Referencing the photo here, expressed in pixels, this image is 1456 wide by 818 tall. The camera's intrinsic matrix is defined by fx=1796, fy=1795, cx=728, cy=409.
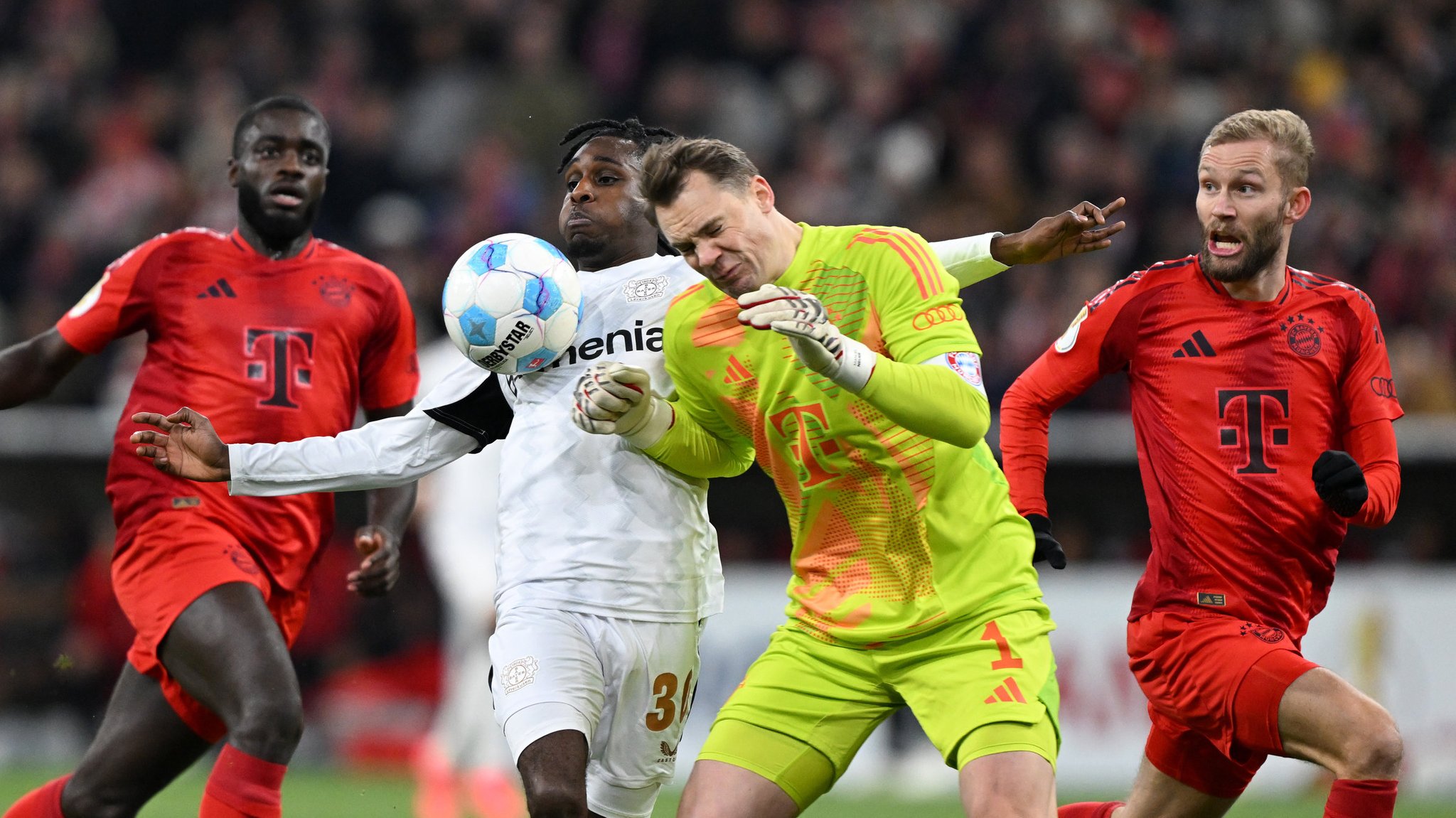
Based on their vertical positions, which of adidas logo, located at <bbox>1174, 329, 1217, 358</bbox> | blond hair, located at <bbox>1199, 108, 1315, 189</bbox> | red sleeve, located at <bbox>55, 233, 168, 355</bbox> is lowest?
red sleeve, located at <bbox>55, 233, 168, 355</bbox>

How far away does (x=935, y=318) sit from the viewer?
4.78 meters

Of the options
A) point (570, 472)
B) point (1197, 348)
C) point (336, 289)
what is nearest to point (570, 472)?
point (570, 472)

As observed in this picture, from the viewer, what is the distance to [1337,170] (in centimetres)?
1357

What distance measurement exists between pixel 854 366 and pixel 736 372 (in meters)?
0.68

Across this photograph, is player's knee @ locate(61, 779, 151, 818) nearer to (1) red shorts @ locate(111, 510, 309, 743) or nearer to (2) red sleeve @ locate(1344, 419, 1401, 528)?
(1) red shorts @ locate(111, 510, 309, 743)

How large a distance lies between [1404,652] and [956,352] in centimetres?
733

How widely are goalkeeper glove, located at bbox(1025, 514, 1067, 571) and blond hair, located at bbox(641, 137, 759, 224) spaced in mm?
1367

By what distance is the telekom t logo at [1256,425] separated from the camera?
555 cm

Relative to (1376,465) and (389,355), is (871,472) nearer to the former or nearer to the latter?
(1376,465)

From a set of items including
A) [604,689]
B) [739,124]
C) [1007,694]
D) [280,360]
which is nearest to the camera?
[1007,694]

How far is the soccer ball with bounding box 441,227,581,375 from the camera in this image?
516cm

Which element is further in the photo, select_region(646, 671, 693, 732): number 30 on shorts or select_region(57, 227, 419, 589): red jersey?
select_region(57, 227, 419, 589): red jersey

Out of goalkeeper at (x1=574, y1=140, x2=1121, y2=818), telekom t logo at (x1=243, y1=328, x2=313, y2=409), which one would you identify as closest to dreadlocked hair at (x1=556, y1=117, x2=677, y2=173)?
goalkeeper at (x1=574, y1=140, x2=1121, y2=818)

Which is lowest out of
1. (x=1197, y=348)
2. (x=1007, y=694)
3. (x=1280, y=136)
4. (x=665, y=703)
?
(x=665, y=703)
